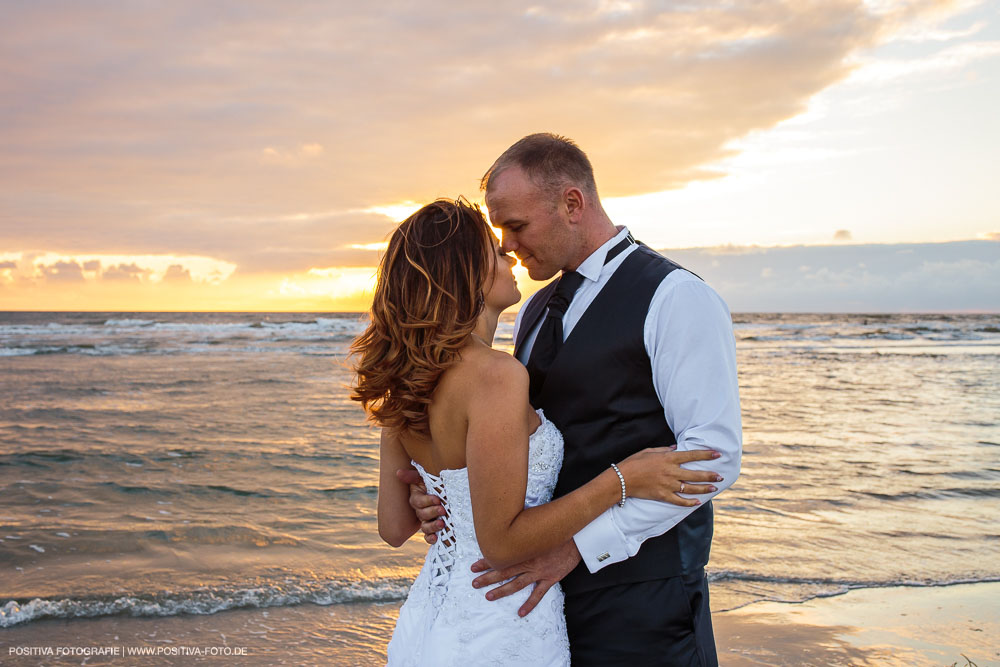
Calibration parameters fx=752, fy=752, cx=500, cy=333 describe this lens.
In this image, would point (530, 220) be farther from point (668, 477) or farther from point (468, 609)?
point (468, 609)

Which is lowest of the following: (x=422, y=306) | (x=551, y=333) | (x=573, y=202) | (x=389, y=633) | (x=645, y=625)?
(x=389, y=633)

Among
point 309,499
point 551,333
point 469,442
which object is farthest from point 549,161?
point 309,499

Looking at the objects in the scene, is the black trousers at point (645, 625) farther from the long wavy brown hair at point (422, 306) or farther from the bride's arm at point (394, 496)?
the long wavy brown hair at point (422, 306)

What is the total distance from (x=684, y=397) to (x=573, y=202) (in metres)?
0.81

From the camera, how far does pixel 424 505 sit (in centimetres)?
235

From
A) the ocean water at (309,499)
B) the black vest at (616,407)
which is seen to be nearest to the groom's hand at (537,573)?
the black vest at (616,407)

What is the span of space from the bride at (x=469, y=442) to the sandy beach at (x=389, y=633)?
2.44 meters

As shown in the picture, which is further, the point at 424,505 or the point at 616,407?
the point at 424,505

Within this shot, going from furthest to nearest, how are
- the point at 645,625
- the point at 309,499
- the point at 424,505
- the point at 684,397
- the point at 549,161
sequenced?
the point at 309,499 < the point at 549,161 < the point at 424,505 < the point at 645,625 < the point at 684,397

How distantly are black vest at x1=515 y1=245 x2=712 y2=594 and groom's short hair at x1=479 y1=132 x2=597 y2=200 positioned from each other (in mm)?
428

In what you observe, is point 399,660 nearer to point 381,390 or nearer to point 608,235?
point 381,390

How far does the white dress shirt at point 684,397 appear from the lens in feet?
6.80

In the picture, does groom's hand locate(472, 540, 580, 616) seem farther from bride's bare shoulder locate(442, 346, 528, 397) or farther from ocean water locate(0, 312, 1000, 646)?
ocean water locate(0, 312, 1000, 646)

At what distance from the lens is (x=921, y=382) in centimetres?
1759
